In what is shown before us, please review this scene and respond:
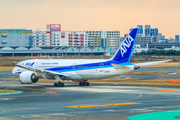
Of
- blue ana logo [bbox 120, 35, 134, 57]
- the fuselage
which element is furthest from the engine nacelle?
blue ana logo [bbox 120, 35, 134, 57]

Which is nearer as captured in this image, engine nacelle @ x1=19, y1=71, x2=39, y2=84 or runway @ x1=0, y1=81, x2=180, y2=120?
runway @ x1=0, y1=81, x2=180, y2=120

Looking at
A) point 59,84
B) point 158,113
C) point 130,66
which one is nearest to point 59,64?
point 59,84


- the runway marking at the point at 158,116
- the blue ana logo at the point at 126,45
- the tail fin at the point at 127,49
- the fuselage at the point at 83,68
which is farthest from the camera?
the blue ana logo at the point at 126,45

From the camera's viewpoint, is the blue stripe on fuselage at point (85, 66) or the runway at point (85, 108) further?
the blue stripe on fuselage at point (85, 66)

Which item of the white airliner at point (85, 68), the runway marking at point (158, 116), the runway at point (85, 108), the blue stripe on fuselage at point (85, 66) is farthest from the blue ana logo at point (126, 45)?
Result: the runway marking at point (158, 116)

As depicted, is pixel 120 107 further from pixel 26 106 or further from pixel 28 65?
pixel 28 65

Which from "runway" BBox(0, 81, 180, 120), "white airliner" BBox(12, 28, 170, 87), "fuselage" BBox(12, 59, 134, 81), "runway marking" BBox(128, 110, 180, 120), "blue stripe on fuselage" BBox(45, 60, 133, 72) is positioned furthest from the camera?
"blue stripe on fuselage" BBox(45, 60, 133, 72)

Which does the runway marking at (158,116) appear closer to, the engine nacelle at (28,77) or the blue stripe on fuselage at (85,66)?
the blue stripe on fuselage at (85,66)

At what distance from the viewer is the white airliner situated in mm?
48906

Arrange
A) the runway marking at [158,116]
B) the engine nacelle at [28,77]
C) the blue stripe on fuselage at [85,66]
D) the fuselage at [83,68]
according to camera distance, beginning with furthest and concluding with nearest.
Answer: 1. the engine nacelle at [28,77]
2. the blue stripe on fuselage at [85,66]
3. the fuselage at [83,68]
4. the runway marking at [158,116]

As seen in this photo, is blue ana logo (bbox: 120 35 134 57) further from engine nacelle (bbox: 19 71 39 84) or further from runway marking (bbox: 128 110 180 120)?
runway marking (bbox: 128 110 180 120)

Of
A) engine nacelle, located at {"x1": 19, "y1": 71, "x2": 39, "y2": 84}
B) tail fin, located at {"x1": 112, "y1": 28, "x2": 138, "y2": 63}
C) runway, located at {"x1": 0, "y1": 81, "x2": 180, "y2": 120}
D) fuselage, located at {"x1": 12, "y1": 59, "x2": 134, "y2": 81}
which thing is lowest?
runway, located at {"x1": 0, "y1": 81, "x2": 180, "y2": 120}

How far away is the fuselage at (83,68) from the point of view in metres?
49.0

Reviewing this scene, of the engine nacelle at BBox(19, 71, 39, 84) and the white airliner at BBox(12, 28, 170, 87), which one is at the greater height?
the white airliner at BBox(12, 28, 170, 87)
